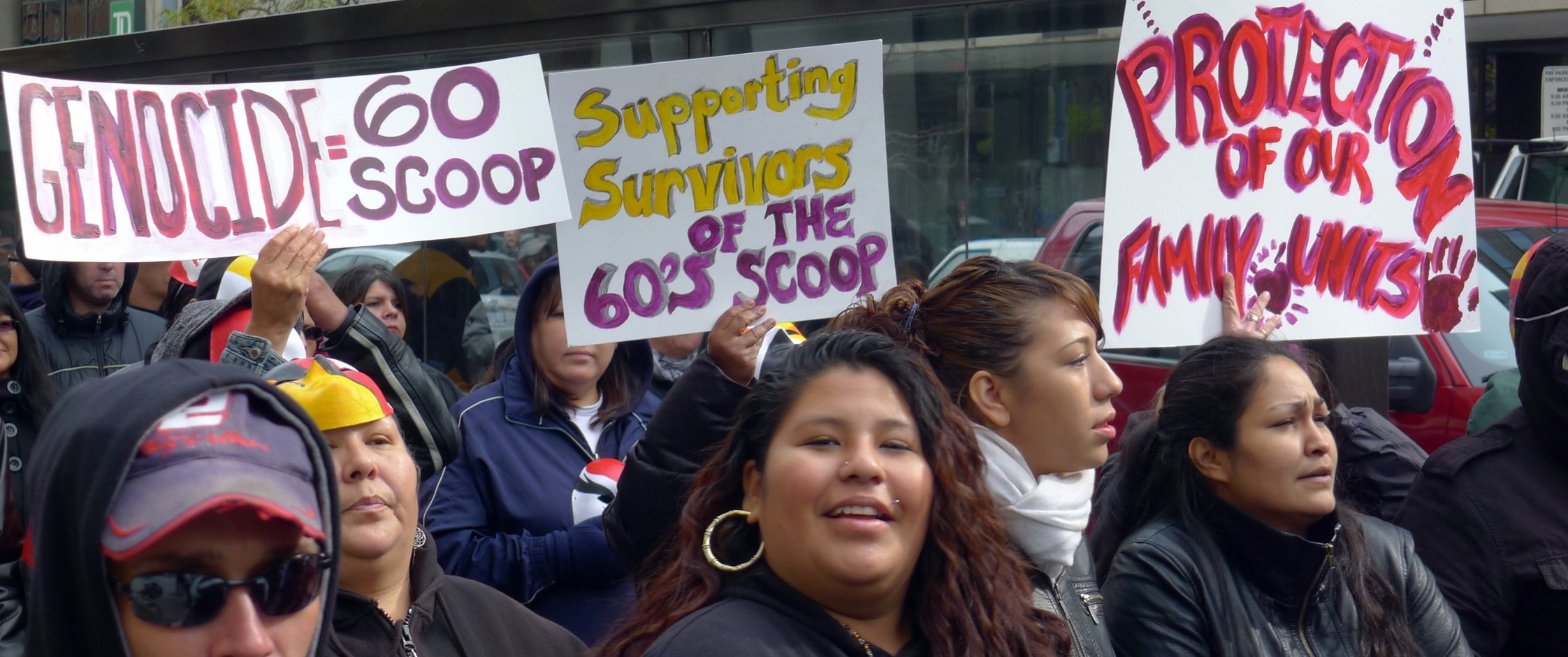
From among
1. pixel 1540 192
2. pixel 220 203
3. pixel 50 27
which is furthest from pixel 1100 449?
pixel 50 27

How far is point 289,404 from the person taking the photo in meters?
1.42

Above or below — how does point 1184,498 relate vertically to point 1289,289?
below

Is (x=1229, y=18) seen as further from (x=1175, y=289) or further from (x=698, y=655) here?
(x=698, y=655)

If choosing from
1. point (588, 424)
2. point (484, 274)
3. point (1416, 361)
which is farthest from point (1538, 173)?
point (588, 424)

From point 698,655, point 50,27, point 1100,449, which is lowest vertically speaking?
point 698,655

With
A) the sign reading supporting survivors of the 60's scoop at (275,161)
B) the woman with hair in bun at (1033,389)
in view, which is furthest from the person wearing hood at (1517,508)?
the sign reading supporting survivors of the 60's scoop at (275,161)

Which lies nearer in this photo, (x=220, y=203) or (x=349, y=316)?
(x=349, y=316)

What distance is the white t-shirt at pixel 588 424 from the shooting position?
10.8 ft

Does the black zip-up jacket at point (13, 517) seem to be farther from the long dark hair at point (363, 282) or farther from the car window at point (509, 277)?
the car window at point (509, 277)

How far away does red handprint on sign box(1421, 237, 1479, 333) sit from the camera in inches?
141

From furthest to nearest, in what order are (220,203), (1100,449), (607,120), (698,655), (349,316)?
(607,120) < (220,203) < (349,316) < (1100,449) < (698,655)

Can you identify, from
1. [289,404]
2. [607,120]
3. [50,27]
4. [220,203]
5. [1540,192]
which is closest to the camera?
[289,404]

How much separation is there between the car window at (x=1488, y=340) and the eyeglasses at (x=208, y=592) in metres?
5.16

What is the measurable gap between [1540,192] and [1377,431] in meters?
5.76
